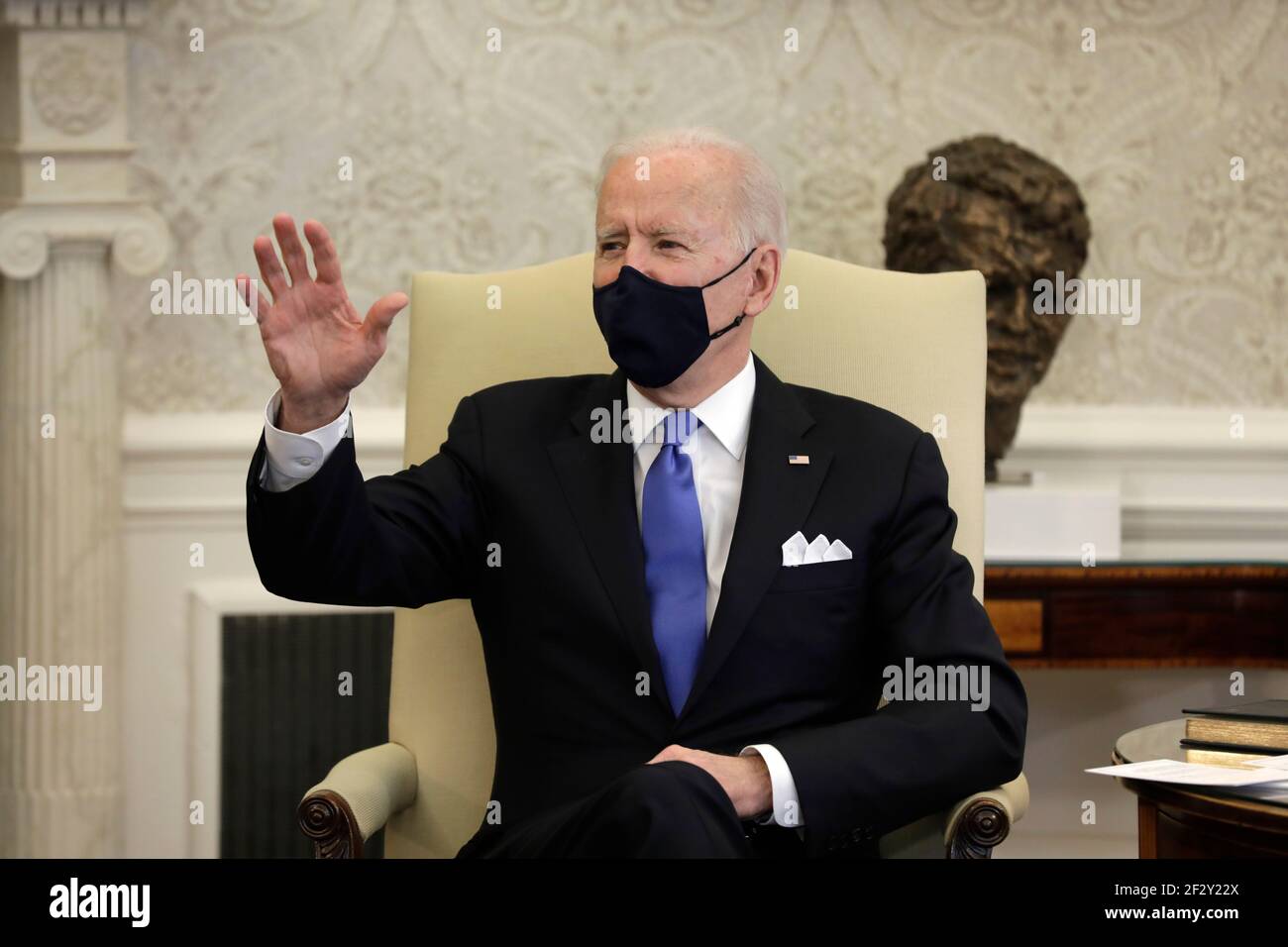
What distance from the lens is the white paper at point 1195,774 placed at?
149 centimetres

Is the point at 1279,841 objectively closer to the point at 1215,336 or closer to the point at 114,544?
the point at 1215,336

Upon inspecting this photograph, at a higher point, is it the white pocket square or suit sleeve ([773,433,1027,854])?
the white pocket square

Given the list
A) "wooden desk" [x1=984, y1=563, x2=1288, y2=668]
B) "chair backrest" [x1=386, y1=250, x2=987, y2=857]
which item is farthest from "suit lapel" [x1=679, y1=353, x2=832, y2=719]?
"wooden desk" [x1=984, y1=563, x2=1288, y2=668]

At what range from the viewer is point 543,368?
2.11 meters

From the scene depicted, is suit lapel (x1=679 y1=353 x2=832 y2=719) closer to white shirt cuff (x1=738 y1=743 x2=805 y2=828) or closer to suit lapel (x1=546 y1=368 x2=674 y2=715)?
suit lapel (x1=546 y1=368 x2=674 y2=715)

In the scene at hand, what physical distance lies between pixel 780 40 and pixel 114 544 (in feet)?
5.89

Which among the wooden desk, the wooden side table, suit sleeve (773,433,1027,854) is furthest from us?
the wooden desk

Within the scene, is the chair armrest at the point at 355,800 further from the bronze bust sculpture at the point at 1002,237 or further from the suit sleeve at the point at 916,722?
the bronze bust sculpture at the point at 1002,237

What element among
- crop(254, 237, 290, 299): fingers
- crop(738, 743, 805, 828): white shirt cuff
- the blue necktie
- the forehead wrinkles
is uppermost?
the forehead wrinkles

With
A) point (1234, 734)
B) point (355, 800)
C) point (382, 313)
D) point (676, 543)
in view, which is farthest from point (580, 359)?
point (1234, 734)

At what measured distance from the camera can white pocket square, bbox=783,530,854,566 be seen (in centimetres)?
176

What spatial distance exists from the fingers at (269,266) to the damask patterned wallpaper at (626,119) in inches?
59.8

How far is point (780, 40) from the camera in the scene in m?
3.08
